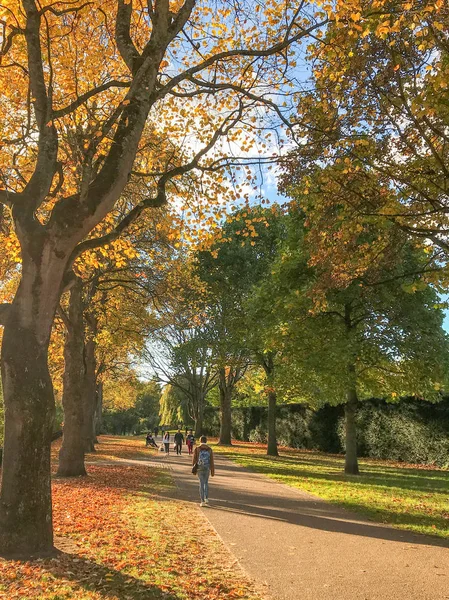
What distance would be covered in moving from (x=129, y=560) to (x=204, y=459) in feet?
15.7

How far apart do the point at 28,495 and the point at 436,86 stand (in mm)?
7566

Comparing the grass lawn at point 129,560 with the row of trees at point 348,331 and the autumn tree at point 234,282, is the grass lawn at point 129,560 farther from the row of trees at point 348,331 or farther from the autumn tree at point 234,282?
the autumn tree at point 234,282

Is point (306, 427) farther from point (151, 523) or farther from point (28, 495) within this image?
point (28, 495)

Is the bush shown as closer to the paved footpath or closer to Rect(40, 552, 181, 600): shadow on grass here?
the paved footpath

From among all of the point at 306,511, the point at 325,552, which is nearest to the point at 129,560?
the point at 325,552

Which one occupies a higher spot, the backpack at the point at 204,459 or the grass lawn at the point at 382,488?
the backpack at the point at 204,459

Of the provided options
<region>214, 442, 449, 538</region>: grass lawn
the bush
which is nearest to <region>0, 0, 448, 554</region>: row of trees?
<region>214, 442, 449, 538</region>: grass lawn

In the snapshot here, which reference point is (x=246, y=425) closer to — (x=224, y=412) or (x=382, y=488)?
(x=224, y=412)

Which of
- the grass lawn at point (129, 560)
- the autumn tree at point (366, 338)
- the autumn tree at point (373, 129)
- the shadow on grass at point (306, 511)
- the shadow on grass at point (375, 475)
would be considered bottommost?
the shadow on grass at point (375, 475)

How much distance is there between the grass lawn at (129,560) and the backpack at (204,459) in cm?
90

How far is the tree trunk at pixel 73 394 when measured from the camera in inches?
579

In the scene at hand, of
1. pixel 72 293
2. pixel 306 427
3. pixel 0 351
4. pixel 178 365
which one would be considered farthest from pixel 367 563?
pixel 178 365

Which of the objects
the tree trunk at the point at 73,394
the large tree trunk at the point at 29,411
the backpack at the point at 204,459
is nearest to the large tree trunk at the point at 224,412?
the tree trunk at the point at 73,394

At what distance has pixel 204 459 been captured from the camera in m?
10.9
